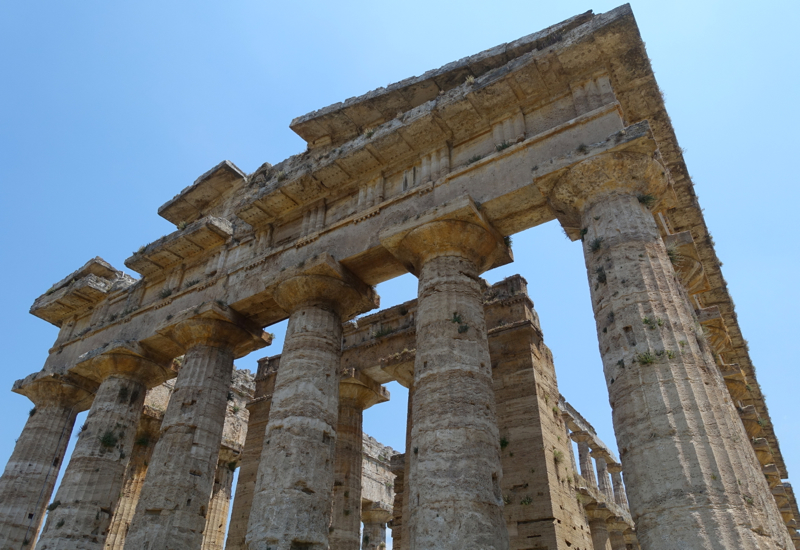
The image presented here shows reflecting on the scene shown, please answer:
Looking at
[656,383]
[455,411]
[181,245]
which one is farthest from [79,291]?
[656,383]

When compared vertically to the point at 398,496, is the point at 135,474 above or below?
above

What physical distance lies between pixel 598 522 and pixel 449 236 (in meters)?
12.7

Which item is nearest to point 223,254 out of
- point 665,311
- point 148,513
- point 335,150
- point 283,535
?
point 335,150

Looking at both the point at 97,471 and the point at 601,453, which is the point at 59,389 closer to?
the point at 97,471

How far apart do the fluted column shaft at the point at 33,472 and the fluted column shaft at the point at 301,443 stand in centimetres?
825

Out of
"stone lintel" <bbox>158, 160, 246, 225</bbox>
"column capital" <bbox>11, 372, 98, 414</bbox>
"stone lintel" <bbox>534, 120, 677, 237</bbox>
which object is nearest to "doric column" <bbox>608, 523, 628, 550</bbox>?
"stone lintel" <bbox>534, 120, 677, 237</bbox>

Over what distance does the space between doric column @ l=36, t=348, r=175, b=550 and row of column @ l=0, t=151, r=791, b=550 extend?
0.14 feet

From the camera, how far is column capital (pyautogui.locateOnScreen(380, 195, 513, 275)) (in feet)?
33.7

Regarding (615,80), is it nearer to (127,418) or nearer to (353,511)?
(353,511)

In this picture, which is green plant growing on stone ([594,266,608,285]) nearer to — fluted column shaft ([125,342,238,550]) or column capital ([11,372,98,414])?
fluted column shaft ([125,342,238,550])

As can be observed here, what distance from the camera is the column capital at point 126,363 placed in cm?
1434

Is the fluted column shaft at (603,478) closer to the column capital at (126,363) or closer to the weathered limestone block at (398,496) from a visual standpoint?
the weathered limestone block at (398,496)

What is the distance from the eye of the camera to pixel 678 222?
515 inches

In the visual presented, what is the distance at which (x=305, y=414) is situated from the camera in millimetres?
10125
